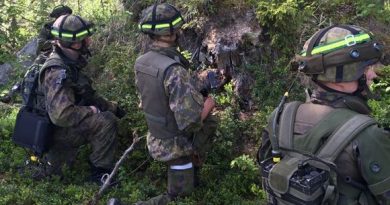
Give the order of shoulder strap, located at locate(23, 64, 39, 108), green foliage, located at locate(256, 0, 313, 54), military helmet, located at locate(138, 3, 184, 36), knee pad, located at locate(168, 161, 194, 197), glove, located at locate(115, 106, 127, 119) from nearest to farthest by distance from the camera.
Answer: military helmet, located at locate(138, 3, 184, 36) → knee pad, located at locate(168, 161, 194, 197) → shoulder strap, located at locate(23, 64, 39, 108) → green foliage, located at locate(256, 0, 313, 54) → glove, located at locate(115, 106, 127, 119)

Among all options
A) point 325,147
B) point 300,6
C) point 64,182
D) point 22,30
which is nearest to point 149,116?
point 64,182

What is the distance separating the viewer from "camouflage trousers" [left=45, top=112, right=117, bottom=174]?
22.6 ft

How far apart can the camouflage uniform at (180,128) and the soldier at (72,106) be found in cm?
120

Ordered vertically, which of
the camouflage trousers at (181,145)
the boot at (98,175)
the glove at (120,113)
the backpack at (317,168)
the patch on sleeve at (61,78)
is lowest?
the boot at (98,175)

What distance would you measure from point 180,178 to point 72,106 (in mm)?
1790

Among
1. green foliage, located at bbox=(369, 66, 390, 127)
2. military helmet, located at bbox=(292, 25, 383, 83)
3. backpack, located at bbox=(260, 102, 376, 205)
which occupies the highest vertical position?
military helmet, located at bbox=(292, 25, 383, 83)

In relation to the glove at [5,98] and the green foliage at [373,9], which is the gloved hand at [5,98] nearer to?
the glove at [5,98]

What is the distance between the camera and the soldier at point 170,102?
18.0 feet

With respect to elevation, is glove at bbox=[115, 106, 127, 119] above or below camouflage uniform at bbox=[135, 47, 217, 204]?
below

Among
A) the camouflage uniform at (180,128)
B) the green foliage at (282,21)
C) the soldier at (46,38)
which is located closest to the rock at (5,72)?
the soldier at (46,38)

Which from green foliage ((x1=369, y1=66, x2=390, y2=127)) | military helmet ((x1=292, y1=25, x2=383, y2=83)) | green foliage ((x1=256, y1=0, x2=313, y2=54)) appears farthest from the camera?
green foliage ((x1=256, y1=0, x2=313, y2=54))

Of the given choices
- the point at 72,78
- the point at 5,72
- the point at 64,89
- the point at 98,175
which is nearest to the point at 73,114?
the point at 64,89

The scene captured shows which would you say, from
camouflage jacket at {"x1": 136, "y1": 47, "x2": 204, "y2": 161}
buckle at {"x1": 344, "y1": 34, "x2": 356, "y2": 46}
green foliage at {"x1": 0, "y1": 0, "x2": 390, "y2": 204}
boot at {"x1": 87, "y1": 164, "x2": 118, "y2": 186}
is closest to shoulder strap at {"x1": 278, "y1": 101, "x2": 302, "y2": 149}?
buckle at {"x1": 344, "y1": 34, "x2": 356, "y2": 46}

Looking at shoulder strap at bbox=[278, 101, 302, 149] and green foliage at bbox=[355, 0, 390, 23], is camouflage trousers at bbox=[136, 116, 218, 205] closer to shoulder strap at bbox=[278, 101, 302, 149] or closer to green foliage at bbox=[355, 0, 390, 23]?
shoulder strap at bbox=[278, 101, 302, 149]
